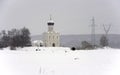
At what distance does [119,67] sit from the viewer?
222 inches

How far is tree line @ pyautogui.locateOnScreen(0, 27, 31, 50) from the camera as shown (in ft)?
30.8

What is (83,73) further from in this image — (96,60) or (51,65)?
(96,60)

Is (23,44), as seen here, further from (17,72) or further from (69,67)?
(17,72)

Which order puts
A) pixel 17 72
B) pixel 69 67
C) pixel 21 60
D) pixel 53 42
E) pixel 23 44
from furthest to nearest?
1. pixel 53 42
2. pixel 23 44
3. pixel 21 60
4. pixel 69 67
5. pixel 17 72

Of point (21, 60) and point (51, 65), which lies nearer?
point (51, 65)

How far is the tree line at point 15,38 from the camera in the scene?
939 centimetres

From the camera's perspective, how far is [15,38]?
37.2 feet

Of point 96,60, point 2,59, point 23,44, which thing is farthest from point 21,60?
point 23,44

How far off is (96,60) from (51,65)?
1.30m

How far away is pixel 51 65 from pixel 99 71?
1064 mm

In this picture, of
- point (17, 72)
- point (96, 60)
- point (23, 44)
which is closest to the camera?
point (17, 72)

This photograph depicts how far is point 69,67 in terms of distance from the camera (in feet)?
20.6

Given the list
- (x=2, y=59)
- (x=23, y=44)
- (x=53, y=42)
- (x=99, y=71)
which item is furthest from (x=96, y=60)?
(x=53, y=42)

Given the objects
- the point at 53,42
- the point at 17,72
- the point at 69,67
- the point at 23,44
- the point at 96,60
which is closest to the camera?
the point at 17,72
